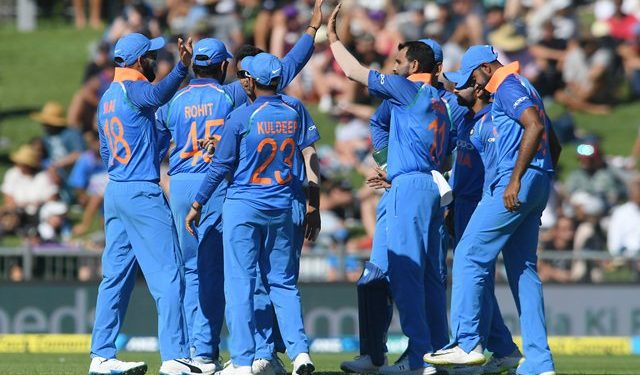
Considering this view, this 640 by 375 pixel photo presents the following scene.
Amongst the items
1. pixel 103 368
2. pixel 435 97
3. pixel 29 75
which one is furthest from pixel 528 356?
pixel 29 75

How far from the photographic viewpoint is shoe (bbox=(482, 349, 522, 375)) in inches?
492

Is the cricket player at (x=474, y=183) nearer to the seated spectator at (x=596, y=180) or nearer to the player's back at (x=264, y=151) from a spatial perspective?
the player's back at (x=264, y=151)

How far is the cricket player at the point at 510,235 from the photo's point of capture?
1161cm

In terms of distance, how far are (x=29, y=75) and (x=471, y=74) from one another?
687 inches

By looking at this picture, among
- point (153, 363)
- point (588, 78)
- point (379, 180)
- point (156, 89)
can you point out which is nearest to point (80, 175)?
point (153, 363)

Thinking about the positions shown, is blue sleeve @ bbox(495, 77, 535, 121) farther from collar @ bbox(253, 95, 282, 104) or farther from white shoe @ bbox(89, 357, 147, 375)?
white shoe @ bbox(89, 357, 147, 375)

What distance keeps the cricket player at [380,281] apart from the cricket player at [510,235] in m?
→ 0.70

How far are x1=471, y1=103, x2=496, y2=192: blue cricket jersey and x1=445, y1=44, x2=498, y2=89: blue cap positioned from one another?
0.38 m

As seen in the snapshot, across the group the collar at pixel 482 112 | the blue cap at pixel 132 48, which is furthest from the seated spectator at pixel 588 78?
the blue cap at pixel 132 48

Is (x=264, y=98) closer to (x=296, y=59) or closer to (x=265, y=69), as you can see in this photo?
(x=265, y=69)

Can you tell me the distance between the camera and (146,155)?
11.9 meters

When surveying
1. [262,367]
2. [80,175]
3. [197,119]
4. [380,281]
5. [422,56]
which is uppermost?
[422,56]

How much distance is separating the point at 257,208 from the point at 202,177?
102 cm

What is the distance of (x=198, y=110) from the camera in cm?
1253
